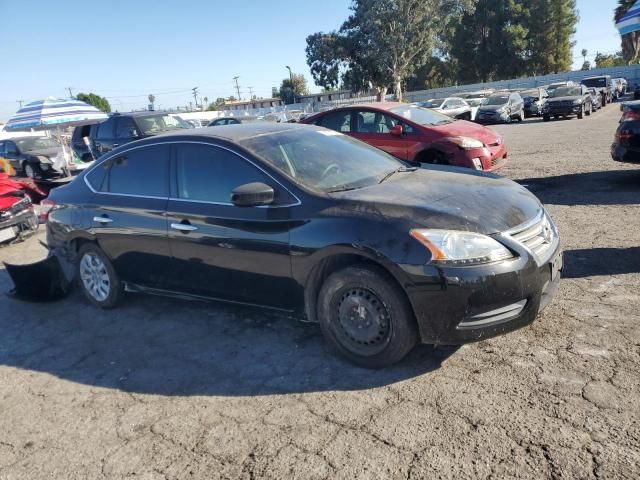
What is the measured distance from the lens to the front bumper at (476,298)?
3.06 meters

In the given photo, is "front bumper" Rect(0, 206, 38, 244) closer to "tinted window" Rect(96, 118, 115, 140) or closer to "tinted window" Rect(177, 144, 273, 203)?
"tinted window" Rect(177, 144, 273, 203)

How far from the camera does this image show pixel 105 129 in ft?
44.6

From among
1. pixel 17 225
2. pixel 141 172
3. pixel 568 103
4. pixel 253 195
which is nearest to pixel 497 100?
pixel 568 103

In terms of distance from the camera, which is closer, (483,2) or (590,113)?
(590,113)

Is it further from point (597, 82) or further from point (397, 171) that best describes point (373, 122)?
point (597, 82)

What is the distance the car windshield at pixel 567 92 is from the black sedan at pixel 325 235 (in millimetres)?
22484

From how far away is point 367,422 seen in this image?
2895 millimetres

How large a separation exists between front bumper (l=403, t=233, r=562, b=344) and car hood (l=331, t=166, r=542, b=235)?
278mm

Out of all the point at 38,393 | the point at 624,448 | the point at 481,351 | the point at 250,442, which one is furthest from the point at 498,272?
the point at 38,393

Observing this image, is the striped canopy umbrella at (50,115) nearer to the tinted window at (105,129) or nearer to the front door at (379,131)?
the tinted window at (105,129)

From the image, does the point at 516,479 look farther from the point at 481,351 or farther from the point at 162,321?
the point at 162,321

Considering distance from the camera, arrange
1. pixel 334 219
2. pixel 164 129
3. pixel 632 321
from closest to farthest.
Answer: pixel 334 219 < pixel 632 321 < pixel 164 129

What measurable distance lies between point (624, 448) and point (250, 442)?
1923mm

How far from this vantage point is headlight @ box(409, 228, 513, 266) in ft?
10.1
